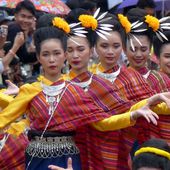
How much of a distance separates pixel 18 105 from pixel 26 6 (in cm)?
322

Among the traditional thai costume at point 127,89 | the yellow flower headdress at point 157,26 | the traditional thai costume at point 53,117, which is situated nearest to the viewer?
the traditional thai costume at point 53,117

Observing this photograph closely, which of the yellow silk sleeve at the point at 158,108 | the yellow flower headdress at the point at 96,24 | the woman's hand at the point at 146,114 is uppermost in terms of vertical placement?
the yellow flower headdress at the point at 96,24

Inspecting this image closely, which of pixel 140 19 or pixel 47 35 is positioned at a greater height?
pixel 47 35

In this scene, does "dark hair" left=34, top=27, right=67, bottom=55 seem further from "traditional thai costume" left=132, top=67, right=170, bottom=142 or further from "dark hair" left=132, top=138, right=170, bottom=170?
"dark hair" left=132, top=138, right=170, bottom=170

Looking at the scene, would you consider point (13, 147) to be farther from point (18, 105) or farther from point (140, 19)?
point (140, 19)

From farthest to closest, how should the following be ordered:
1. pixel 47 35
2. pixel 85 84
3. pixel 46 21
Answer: pixel 85 84
pixel 46 21
pixel 47 35

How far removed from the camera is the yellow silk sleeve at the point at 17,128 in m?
5.83

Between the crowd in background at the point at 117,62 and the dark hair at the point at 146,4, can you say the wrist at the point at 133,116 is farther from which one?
the dark hair at the point at 146,4

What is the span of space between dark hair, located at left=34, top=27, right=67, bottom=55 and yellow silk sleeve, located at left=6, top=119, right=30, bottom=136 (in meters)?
0.65

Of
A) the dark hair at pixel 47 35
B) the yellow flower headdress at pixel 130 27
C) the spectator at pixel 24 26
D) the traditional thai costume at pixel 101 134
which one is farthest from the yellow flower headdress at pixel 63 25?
the spectator at pixel 24 26

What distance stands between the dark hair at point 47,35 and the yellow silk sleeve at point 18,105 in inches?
11.1

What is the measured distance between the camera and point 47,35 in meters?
5.46

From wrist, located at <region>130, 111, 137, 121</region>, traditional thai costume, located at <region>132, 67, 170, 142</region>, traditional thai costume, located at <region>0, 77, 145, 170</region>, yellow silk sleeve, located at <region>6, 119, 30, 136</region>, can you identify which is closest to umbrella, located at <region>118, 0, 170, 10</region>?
traditional thai costume, located at <region>132, 67, 170, 142</region>

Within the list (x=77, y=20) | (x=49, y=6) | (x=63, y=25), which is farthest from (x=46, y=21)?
(x=49, y=6)
